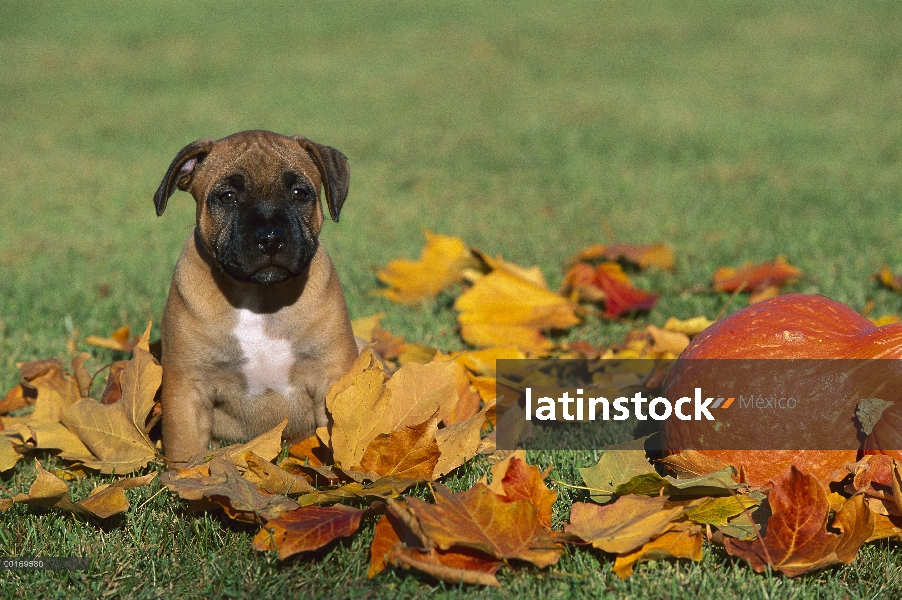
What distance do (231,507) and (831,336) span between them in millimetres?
1885

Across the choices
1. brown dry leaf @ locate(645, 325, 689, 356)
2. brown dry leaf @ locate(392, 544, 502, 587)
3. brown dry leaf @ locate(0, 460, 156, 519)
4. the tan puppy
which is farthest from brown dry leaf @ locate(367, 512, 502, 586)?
brown dry leaf @ locate(645, 325, 689, 356)

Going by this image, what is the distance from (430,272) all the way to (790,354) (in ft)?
9.64

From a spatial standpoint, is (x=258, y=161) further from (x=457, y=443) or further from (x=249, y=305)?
(x=457, y=443)

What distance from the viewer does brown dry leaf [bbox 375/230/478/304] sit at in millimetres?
5629

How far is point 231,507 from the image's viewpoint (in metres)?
2.80

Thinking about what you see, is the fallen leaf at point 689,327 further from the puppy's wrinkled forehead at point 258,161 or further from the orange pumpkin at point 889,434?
the puppy's wrinkled forehead at point 258,161

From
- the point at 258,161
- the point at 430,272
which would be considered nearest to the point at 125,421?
the point at 258,161

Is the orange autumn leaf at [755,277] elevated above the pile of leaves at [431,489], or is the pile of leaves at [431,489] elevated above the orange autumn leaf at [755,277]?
the pile of leaves at [431,489]

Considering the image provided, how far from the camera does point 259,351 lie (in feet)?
11.3

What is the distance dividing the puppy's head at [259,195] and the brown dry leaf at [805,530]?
1691mm

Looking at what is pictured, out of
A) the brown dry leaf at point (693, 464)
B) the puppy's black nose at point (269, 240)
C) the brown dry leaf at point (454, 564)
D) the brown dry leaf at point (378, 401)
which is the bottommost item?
the brown dry leaf at point (454, 564)

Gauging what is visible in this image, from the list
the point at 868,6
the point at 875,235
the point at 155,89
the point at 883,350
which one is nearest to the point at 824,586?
the point at 883,350

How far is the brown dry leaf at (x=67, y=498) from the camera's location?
9.37 ft

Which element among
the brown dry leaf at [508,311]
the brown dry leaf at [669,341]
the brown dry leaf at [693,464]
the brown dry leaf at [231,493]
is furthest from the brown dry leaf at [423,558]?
the brown dry leaf at [508,311]
